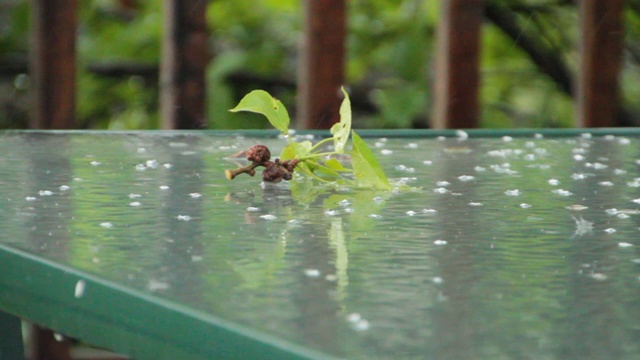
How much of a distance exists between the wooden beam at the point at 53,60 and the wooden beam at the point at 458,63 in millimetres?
728

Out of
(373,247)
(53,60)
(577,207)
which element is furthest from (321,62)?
(373,247)

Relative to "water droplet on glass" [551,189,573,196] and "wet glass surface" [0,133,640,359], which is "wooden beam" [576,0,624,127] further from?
"water droplet on glass" [551,189,573,196]

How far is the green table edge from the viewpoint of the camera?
47 centimetres

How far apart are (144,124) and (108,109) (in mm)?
130

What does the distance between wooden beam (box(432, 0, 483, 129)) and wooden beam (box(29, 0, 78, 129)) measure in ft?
2.39

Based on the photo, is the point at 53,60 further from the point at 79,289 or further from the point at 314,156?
the point at 79,289

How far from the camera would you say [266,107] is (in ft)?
3.28

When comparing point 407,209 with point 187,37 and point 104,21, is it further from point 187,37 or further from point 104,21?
point 104,21

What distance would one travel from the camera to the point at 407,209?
0.91m

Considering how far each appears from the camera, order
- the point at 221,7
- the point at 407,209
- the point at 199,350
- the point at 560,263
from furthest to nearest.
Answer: the point at 221,7
the point at 407,209
the point at 560,263
the point at 199,350

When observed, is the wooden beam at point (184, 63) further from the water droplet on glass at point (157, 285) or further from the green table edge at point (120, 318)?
the water droplet on glass at point (157, 285)

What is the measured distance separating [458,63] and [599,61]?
1.20ft

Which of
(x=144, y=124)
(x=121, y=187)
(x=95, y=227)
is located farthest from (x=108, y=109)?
(x=95, y=227)

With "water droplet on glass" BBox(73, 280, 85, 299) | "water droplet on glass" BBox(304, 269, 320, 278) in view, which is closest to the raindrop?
"water droplet on glass" BBox(73, 280, 85, 299)
